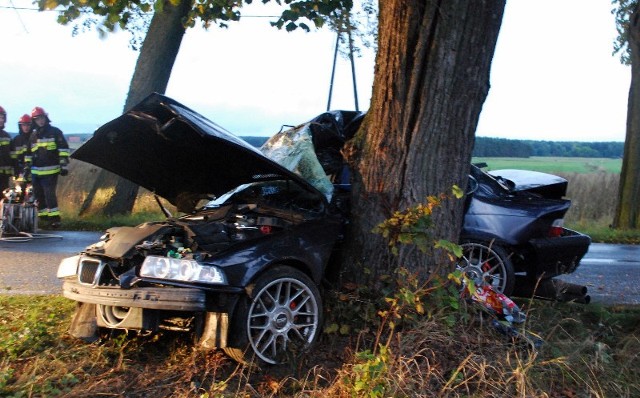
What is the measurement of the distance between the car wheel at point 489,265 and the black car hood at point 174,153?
76.4 inches

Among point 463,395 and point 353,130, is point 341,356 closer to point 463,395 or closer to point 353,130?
point 463,395

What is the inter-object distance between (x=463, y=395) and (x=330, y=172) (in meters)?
3.00

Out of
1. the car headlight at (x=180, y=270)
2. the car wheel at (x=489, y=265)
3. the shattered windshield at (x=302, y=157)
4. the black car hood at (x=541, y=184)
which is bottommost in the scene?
the car wheel at (x=489, y=265)

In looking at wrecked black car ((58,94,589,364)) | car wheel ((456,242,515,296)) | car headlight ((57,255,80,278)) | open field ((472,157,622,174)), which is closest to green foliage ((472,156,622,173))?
open field ((472,157,622,174))

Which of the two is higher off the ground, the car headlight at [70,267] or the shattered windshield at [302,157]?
the shattered windshield at [302,157]

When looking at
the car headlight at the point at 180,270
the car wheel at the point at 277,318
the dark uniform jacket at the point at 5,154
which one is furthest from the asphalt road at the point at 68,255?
the car wheel at the point at 277,318

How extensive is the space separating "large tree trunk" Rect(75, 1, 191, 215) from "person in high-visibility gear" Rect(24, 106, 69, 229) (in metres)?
1.36

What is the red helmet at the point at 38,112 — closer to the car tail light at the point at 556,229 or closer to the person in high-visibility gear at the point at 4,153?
the person in high-visibility gear at the point at 4,153

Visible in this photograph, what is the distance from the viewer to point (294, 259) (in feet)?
16.2

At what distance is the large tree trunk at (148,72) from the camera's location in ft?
45.8

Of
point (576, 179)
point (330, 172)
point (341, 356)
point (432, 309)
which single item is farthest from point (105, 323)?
point (576, 179)

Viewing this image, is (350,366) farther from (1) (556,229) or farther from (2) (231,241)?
(1) (556,229)

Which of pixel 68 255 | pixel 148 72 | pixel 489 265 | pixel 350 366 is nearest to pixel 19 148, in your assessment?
pixel 148 72

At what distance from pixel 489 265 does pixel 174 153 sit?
124 inches
